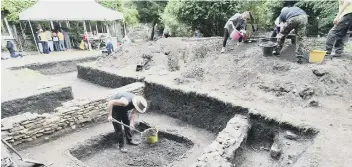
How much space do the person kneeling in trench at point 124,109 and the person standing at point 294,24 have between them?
177 inches

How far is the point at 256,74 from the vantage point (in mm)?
7078

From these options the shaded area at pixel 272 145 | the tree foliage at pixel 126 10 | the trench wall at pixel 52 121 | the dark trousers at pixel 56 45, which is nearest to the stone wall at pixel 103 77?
the trench wall at pixel 52 121

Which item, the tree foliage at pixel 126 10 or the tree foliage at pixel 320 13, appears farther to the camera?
the tree foliage at pixel 126 10

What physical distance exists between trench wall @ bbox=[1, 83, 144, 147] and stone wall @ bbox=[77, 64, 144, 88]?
1592 millimetres

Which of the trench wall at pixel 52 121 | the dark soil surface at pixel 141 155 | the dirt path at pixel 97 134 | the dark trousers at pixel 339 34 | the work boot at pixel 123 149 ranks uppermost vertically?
the dark trousers at pixel 339 34

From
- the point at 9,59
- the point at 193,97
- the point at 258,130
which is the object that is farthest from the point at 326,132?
the point at 9,59

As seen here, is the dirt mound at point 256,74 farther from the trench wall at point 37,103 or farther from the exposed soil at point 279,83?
the trench wall at point 37,103

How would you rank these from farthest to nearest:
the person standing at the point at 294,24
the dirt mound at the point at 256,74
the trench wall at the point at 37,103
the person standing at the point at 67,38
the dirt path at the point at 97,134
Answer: the person standing at the point at 67,38 < the person standing at the point at 294,24 < the trench wall at the point at 37,103 < the dirt mound at the point at 256,74 < the dirt path at the point at 97,134

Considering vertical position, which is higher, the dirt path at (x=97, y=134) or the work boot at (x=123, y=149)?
the dirt path at (x=97, y=134)

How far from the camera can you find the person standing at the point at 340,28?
645 cm

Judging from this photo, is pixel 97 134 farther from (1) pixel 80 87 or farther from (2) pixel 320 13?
(2) pixel 320 13

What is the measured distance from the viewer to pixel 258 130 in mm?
Result: 5406

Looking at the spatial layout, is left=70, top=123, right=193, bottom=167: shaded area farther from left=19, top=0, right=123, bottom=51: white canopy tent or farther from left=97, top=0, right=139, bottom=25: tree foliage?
left=97, top=0, right=139, bottom=25: tree foliage

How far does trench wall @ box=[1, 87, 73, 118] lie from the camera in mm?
6848
